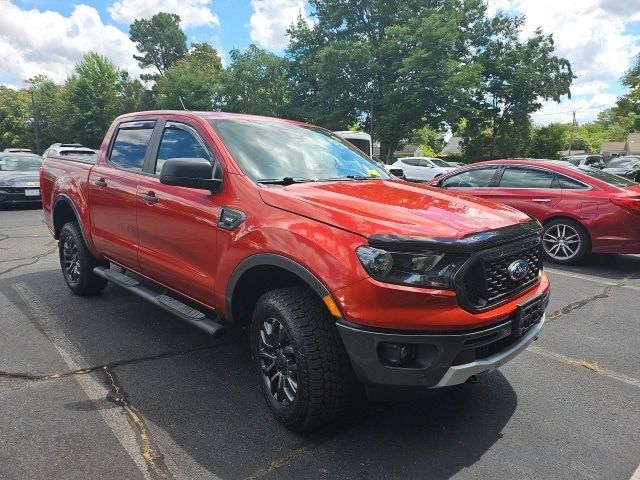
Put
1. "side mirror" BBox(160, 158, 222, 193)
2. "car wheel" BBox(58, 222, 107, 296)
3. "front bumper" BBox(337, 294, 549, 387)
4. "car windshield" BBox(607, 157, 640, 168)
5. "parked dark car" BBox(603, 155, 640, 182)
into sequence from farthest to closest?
"car windshield" BBox(607, 157, 640, 168), "parked dark car" BBox(603, 155, 640, 182), "car wheel" BBox(58, 222, 107, 296), "side mirror" BBox(160, 158, 222, 193), "front bumper" BBox(337, 294, 549, 387)

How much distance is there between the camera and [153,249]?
12.2 feet

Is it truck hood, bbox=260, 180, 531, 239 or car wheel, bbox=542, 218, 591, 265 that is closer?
truck hood, bbox=260, 180, 531, 239

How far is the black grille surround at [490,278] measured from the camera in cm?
232

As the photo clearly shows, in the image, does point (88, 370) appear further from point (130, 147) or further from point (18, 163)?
point (18, 163)

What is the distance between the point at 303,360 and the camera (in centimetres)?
246

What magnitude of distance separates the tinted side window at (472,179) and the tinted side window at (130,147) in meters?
5.66

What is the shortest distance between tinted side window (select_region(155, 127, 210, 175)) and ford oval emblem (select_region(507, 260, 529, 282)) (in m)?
2.08

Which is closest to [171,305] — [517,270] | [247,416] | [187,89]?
[247,416]

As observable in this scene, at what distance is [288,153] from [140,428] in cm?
200

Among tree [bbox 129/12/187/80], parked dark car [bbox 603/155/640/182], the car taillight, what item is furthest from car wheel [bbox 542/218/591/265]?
tree [bbox 129/12/187/80]

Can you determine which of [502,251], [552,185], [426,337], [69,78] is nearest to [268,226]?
[426,337]

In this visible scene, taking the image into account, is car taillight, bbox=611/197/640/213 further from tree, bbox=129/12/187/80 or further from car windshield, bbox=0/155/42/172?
tree, bbox=129/12/187/80

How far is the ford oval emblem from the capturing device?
256cm

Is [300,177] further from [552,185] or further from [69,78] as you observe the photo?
A: [69,78]
